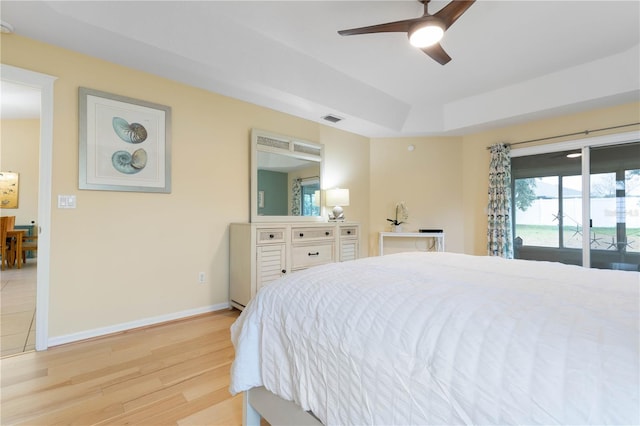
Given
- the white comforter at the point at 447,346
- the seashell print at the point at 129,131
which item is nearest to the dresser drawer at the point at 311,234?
the seashell print at the point at 129,131

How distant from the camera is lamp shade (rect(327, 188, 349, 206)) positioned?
399 centimetres

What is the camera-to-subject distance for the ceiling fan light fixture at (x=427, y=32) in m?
1.93

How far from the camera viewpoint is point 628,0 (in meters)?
2.13

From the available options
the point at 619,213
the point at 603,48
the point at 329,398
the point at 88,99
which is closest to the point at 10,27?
the point at 88,99

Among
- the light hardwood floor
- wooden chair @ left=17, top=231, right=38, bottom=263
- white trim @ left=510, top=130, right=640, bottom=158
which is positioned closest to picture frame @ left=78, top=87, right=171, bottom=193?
the light hardwood floor

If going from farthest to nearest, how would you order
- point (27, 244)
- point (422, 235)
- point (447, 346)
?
point (27, 244) < point (422, 235) < point (447, 346)

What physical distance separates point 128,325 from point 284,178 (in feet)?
7.26

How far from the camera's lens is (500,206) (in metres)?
4.00

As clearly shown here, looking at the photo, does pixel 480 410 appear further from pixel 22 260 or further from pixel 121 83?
pixel 22 260

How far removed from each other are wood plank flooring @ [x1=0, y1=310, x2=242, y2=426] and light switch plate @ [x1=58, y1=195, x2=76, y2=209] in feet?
3.61

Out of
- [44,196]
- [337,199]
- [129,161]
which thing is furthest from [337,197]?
[44,196]

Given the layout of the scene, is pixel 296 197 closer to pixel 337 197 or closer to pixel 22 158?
pixel 337 197

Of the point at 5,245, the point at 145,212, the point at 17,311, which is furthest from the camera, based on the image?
the point at 5,245

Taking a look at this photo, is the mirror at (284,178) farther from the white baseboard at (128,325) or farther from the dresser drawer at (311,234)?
the white baseboard at (128,325)
